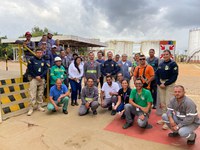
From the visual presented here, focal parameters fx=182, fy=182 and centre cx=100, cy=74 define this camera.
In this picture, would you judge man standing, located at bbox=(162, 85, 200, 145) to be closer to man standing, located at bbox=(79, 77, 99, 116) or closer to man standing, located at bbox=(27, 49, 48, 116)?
man standing, located at bbox=(79, 77, 99, 116)

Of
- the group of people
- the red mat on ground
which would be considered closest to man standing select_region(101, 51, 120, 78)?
the group of people

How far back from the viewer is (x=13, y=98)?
4.84m

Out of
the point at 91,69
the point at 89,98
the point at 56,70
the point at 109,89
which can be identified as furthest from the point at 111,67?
the point at 56,70

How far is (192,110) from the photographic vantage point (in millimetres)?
3037

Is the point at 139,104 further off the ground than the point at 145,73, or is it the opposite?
the point at 145,73

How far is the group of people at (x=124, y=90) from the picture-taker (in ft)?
10.5

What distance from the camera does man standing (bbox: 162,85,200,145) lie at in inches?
120

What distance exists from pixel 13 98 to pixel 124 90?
2.93m

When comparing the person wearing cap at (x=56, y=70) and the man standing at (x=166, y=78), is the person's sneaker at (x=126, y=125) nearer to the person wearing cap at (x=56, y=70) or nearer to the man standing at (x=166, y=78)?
the man standing at (x=166, y=78)

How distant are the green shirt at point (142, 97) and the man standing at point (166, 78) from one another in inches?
26.0

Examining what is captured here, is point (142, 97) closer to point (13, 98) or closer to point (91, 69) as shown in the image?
point (91, 69)

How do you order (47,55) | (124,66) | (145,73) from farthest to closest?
(124,66), (47,55), (145,73)

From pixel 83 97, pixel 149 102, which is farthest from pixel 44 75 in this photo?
pixel 149 102

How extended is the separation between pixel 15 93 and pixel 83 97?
1.87 meters
